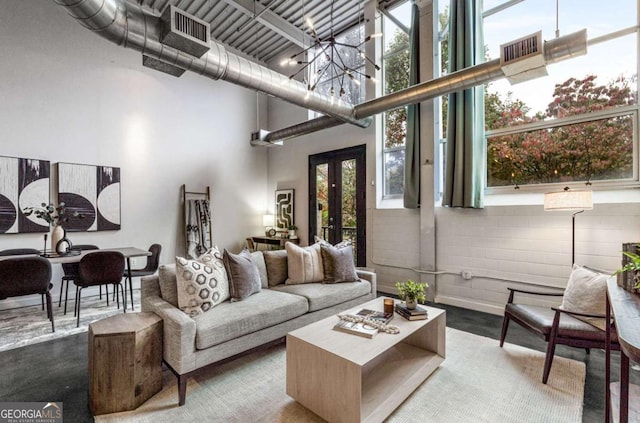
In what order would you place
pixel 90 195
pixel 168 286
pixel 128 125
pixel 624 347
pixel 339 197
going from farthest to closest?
1. pixel 339 197
2. pixel 128 125
3. pixel 90 195
4. pixel 168 286
5. pixel 624 347

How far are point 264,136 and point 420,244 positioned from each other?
3.69 meters

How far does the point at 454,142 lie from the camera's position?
4051 mm

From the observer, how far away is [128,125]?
197 inches

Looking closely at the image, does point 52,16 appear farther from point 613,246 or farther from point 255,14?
point 613,246

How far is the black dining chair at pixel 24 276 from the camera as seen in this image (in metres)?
3.02

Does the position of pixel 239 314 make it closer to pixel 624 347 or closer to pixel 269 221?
pixel 624 347

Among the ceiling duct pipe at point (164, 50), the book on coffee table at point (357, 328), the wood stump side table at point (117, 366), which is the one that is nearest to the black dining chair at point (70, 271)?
the wood stump side table at point (117, 366)

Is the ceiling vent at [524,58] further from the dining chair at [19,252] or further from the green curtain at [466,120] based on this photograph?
the dining chair at [19,252]

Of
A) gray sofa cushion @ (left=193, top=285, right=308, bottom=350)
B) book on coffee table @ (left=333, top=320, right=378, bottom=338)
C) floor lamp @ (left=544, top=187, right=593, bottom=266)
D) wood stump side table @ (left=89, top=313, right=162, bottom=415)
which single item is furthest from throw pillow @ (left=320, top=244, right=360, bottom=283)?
floor lamp @ (left=544, top=187, right=593, bottom=266)

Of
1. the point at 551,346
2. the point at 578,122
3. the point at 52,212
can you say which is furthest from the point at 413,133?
the point at 52,212

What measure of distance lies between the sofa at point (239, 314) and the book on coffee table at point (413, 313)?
882mm

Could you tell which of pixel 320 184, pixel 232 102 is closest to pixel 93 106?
pixel 232 102

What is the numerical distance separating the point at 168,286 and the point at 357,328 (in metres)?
1.56

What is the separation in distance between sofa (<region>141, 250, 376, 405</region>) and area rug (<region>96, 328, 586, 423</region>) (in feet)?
0.63
